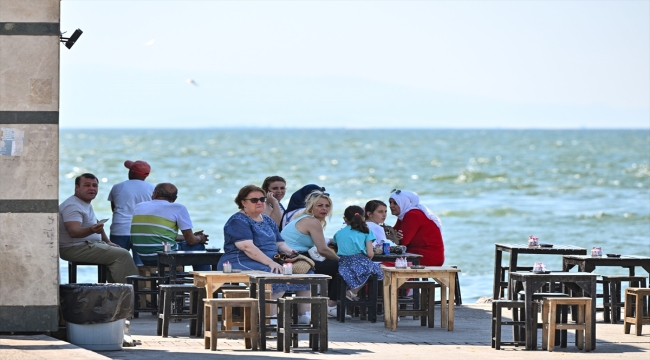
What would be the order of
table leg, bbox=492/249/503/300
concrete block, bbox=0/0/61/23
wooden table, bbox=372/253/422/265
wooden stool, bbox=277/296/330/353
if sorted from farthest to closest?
table leg, bbox=492/249/503/300 → wooden table, bbox=372/253/422/265 → wooden stool, bbox=277/296/330/353 → concrete block, bbox=0/0/61/23

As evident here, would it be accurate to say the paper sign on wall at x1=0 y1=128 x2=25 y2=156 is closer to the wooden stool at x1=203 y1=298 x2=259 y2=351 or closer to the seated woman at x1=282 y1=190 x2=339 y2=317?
the wooden stool at x1=203 y1=298 x2=259 y2=351

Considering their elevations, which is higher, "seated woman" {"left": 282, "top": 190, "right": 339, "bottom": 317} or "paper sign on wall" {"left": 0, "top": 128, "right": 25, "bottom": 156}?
"paper sign on wall" {"left": 0, "top": 128, "right": 25, "bottom": 156}

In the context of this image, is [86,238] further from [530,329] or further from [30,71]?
[530,329]

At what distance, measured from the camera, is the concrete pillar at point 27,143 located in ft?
29.9

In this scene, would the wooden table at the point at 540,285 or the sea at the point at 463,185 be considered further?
the sea at the point at 463,185

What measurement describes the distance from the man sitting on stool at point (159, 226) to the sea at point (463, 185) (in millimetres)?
5684

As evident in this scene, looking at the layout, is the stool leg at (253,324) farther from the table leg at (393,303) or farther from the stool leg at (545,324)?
the stool leg at (545,324)

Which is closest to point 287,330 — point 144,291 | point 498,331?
point 498,331

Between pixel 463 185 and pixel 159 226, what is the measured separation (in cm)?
4134

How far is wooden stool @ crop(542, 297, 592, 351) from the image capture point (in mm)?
9742

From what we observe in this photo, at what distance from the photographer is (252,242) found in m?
10.8

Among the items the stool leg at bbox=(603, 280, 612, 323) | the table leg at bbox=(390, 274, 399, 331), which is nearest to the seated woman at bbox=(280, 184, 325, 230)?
the table leg at bbox=(390, 274, 399, 331)

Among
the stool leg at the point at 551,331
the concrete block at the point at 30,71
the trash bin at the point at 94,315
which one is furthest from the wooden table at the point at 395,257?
the concrete block at the point at 30,71

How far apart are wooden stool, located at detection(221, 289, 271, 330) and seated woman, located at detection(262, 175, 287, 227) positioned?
2598mm
